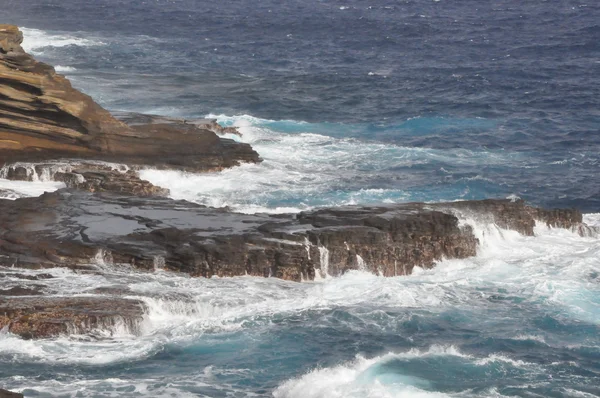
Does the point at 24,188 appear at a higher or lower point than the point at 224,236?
higher

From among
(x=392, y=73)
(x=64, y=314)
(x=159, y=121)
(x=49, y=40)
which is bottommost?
(x=64, y=314)

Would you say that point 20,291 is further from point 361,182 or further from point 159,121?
point 361,182

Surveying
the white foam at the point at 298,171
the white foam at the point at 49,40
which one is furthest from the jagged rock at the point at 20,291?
the white foam at the point at 49,40

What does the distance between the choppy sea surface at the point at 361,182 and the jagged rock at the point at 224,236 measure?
2.23ft

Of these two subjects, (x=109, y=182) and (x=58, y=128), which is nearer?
(x=109, y=182)

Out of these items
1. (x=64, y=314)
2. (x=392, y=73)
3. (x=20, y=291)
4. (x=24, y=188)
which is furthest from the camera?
(x=392, y=73)

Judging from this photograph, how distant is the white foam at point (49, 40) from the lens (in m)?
81.1

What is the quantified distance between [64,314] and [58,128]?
15310 mm

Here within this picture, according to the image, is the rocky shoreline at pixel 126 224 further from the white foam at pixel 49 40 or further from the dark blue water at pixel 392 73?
the white foam at pixel 49 40

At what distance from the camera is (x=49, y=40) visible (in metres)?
84.8

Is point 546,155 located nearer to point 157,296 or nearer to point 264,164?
point 264,164

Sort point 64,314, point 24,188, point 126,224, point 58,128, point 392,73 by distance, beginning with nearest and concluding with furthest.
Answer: point 64,314, point 126,224, point 24,188, point 58,128, point 392,73

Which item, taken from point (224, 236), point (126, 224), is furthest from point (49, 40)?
point (224, 236)

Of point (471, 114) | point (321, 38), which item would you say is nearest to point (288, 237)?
point (471, 114)
